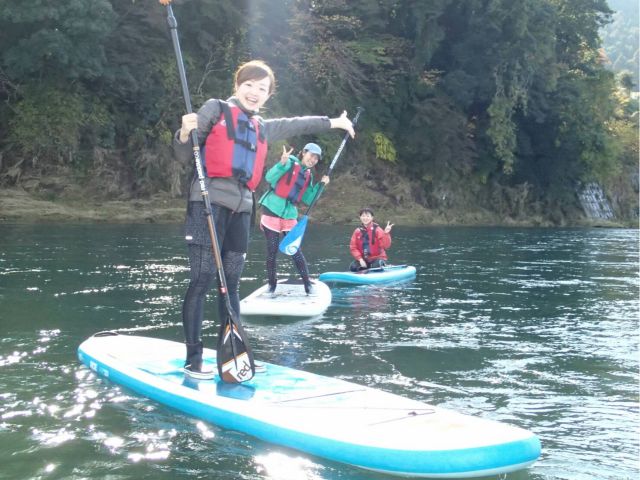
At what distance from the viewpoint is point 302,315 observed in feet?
24.9

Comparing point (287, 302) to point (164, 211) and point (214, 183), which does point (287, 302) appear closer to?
point (214, 183)

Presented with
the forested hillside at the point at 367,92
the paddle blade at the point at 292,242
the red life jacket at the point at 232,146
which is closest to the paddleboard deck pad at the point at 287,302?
the paddle blade at the point at 292,242

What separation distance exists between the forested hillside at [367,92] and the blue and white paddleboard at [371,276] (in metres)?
14.6

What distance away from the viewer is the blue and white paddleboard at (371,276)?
10.4m

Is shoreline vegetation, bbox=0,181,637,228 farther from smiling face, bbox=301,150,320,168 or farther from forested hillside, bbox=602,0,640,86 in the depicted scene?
forested hillside, bbox=602,0,640,86

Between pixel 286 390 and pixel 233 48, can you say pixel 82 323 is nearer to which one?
pixel 286 390

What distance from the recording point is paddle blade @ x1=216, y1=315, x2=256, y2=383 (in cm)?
456

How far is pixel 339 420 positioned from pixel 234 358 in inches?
41.6

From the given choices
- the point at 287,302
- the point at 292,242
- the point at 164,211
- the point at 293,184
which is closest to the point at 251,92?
the point at 287,302

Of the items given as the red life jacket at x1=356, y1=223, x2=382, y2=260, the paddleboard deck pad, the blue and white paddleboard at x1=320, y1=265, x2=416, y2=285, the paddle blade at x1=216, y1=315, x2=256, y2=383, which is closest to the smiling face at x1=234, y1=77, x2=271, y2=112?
the paddle blade at x1=216, y1=315, x2=256, y2=383

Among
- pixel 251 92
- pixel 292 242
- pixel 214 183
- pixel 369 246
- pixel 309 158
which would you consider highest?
pixel 251 92

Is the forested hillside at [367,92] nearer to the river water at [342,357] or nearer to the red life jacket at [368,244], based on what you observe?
the river water at [342,357]

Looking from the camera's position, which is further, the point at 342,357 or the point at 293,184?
the point at 293,184

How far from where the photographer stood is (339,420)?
3.76m
